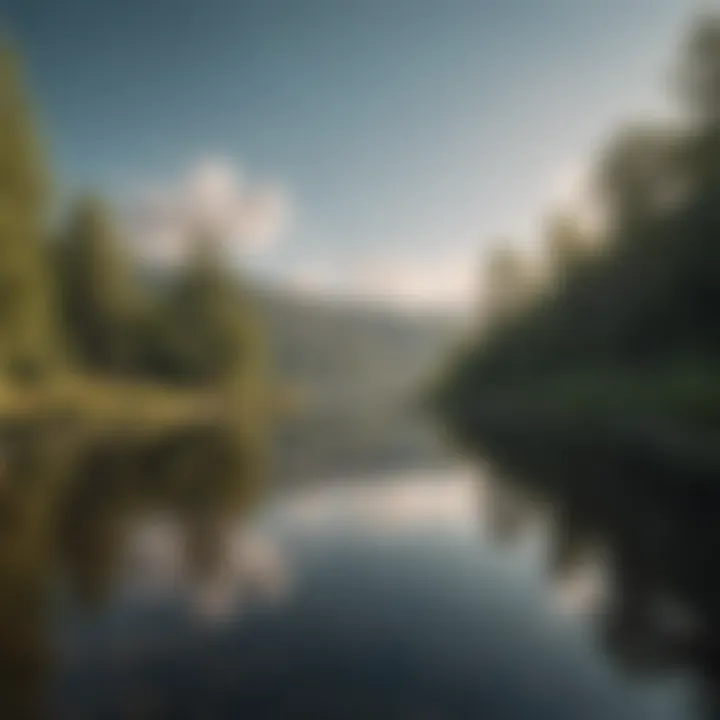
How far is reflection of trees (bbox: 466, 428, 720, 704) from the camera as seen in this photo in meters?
6.72

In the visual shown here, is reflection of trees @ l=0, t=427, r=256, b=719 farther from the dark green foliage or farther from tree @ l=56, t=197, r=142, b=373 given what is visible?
the dark green foliage

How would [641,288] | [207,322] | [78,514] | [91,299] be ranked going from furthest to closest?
[207,322]
[91,299]
[641,288]
[78,514]

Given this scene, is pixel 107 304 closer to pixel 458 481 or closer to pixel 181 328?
pixel 181 328

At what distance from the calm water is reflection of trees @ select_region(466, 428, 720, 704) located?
0.30 m

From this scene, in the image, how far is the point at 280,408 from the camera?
7556cm

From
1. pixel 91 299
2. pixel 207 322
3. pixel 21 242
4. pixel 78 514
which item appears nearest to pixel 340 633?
pixel 78 514

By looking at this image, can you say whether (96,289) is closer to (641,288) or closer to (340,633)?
(641,288)

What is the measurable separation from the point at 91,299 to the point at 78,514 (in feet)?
161

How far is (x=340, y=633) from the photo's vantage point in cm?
707

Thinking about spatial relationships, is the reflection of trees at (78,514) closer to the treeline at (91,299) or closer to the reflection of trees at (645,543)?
the reflection of trees at (645,543)

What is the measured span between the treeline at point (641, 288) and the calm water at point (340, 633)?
17.1 meters

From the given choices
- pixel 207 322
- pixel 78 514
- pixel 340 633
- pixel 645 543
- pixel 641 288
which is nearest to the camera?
pixel 340 633

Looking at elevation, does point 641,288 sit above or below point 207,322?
below

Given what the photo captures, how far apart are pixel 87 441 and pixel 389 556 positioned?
17.4 m
